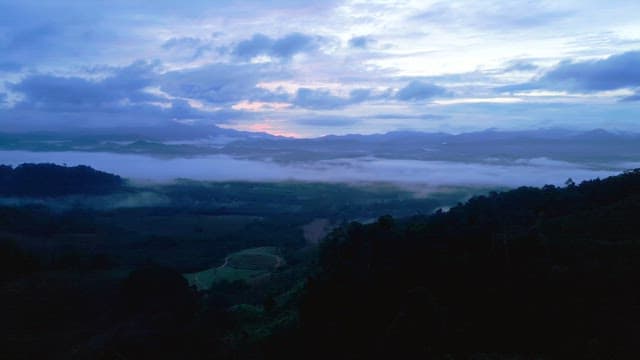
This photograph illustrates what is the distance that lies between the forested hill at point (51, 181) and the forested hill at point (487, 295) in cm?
6904

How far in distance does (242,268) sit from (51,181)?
51852 mm

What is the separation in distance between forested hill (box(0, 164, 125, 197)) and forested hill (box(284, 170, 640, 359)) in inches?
2718

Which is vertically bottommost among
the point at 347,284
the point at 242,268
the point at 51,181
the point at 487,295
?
the point at 242,268

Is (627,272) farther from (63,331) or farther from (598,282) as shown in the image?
(63,331)

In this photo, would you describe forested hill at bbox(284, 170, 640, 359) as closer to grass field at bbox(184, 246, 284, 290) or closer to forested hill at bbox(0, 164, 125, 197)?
grass field at bbox(184, 246, 284, 290)

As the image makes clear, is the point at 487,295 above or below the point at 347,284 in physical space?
above

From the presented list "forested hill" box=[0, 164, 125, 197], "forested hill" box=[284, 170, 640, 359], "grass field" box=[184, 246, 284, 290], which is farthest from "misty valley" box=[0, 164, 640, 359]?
"forested hill" box=[0, 164, 125, 197]

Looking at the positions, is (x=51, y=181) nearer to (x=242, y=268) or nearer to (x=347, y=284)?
(x=242, y=268)

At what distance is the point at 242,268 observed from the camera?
49.0 m

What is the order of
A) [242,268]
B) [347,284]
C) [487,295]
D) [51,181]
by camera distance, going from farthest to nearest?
[51,181] < [242,268] < [347,284] < [487,295]

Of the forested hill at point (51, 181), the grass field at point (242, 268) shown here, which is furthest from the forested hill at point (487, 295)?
the forested hill at point (51, 181)

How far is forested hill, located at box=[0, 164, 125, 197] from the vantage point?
85125mm

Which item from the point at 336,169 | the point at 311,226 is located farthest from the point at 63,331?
the point at 336,169

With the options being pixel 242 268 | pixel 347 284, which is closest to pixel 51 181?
pixel 242 268
